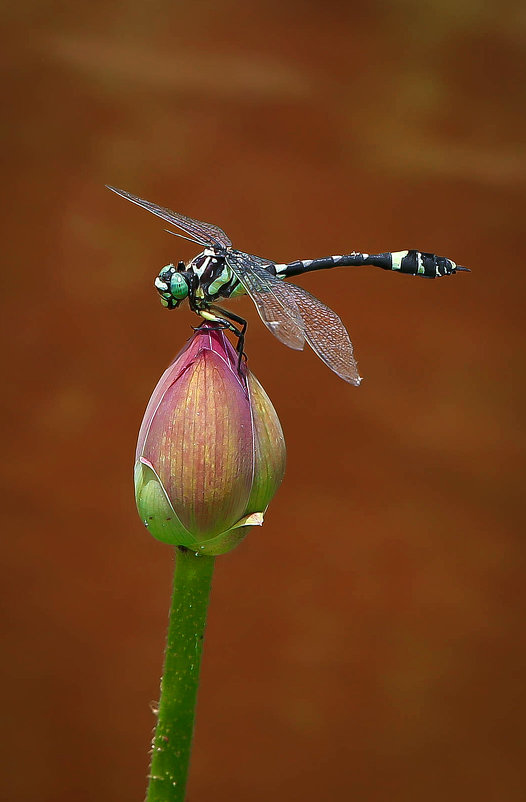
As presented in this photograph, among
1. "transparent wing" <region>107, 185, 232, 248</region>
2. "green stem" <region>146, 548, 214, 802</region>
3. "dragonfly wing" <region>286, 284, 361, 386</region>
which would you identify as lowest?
"green stem" <region>146, 548, 214, 802</region>

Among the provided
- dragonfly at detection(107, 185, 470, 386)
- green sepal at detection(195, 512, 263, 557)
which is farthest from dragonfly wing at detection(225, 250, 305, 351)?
green sepal at detection(195, 512, 263, 557)

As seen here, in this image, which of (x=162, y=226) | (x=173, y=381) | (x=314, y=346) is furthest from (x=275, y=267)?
(x=162, y=226)

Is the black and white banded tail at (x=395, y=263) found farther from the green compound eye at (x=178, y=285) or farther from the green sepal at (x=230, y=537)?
the green sepal at (x=230, y=537)

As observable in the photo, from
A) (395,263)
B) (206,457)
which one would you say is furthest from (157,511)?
(395,263)

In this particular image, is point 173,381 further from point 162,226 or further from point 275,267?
point 162,226

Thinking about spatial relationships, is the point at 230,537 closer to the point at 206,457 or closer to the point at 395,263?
the point at 206,457

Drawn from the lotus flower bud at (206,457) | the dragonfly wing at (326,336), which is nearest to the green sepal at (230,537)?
the lotus flower bud at (206,457)

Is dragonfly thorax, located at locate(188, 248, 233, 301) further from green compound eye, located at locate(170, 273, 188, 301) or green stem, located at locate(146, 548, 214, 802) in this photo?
green stem, located at locate(146, 548, 214, 802)
